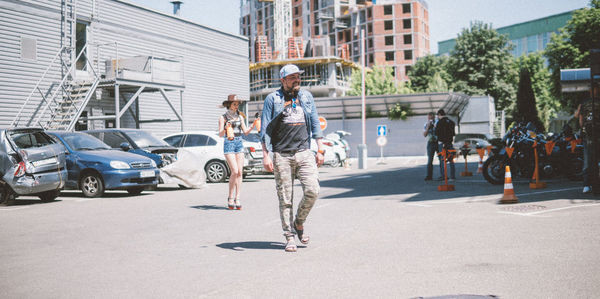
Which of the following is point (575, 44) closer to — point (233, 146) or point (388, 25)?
point (233, 146)

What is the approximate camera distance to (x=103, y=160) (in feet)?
40.0

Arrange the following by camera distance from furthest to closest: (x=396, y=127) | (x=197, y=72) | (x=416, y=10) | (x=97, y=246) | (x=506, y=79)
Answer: (x=416, y=10) < (x=506, y=79) < (x=396, y=127) < (x=197, y=72) < (x=97, y=246)

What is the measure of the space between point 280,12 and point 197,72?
193ft

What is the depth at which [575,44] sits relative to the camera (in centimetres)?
3781

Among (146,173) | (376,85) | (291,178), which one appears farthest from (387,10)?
(291,178)

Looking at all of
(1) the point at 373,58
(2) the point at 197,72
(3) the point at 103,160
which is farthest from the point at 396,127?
(1) the point at 373,58

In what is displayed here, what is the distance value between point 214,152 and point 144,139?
6.78 ft

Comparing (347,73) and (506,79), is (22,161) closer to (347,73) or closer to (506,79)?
(506,79)

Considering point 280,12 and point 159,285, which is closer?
point 159,285

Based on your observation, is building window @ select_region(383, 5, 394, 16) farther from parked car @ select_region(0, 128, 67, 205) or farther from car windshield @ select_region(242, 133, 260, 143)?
parked car @ select_region(0, 128, 67, 205)

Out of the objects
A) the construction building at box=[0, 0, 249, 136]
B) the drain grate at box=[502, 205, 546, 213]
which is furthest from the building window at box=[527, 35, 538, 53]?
the drain grate at box=[502, 205, 546, 213]

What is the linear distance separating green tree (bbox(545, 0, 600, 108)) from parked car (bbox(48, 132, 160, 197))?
31.1 m

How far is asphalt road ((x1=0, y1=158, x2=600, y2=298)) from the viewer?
172 inches

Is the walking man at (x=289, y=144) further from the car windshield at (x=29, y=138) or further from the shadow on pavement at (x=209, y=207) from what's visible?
the car windshield at (x=29, y=138)
